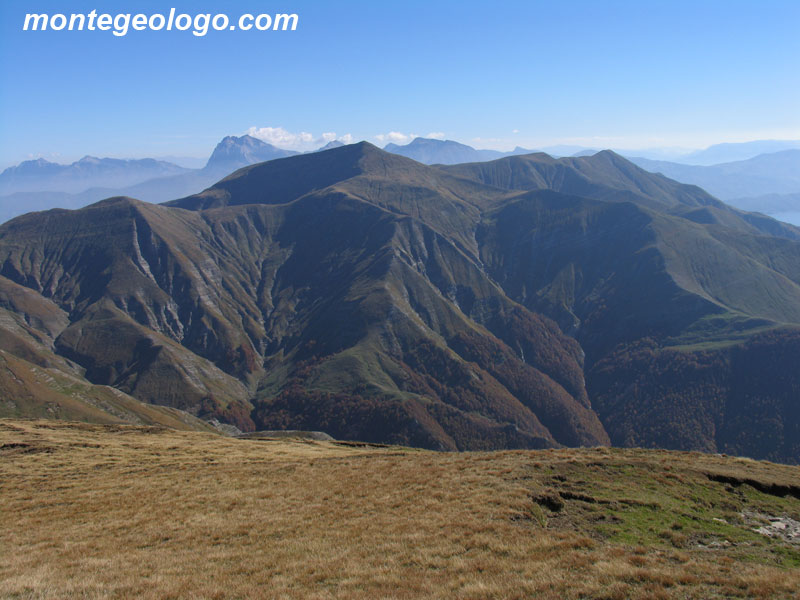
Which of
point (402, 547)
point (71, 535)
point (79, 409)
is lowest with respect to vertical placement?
point (79, 409)

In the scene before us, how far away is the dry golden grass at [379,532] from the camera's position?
18.3m

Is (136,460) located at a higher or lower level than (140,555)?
lower

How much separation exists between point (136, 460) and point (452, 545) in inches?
1779

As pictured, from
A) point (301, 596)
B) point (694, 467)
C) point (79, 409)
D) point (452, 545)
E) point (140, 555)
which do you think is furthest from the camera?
point (79, 409)

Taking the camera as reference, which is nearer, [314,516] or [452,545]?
[452,545]

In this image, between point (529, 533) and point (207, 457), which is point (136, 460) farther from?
point (529, 533)

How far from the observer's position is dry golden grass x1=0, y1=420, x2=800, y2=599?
18.3 meters

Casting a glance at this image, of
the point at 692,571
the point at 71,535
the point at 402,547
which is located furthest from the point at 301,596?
the point at 71,535

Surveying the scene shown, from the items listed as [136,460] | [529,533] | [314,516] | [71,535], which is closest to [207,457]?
[136,460]

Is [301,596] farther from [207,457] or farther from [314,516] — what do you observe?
[207,457]

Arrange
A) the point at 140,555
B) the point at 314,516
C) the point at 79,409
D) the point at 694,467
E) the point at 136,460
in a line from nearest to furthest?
1. the point at 140,555
2. the point at 314,516
3. the point at 694,467
4. the point at 136,460
5. the point at 79,409

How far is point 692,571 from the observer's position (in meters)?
18.5

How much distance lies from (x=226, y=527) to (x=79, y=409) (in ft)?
535

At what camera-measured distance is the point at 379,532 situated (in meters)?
25.0
